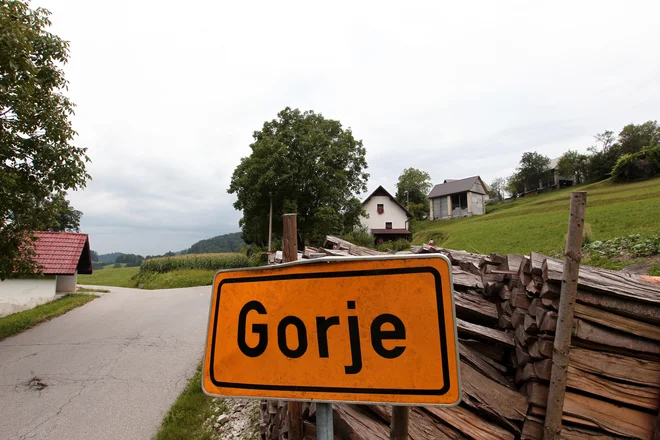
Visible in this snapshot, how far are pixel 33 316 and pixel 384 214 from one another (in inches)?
1640

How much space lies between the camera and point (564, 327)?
238 cm

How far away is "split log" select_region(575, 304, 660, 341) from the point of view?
2.46 m

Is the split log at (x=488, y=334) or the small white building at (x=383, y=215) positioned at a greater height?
the small white building at (x=383, y=215)

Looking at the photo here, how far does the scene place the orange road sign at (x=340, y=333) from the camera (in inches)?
45.9

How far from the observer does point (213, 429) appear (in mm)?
4637

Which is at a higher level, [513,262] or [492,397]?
[513,262]

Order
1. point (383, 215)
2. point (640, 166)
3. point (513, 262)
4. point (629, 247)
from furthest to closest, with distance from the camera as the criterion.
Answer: point (383, 215), point (640, 166), point (629, 247), point (513, 262)

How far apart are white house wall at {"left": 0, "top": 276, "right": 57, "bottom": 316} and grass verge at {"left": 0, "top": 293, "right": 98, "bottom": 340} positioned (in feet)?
1.42

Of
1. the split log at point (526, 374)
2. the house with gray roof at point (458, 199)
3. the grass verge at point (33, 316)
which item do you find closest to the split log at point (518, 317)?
the split log at point (526, 374)

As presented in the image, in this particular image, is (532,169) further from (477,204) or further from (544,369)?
(544,369)

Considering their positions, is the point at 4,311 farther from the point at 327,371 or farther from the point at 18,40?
the point at 327,371

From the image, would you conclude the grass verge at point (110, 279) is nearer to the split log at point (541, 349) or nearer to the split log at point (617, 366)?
the split log at point (541, 349)

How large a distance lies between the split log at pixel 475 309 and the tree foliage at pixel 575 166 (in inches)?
2507

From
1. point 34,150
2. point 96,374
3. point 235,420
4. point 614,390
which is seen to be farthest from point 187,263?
point 614,390
